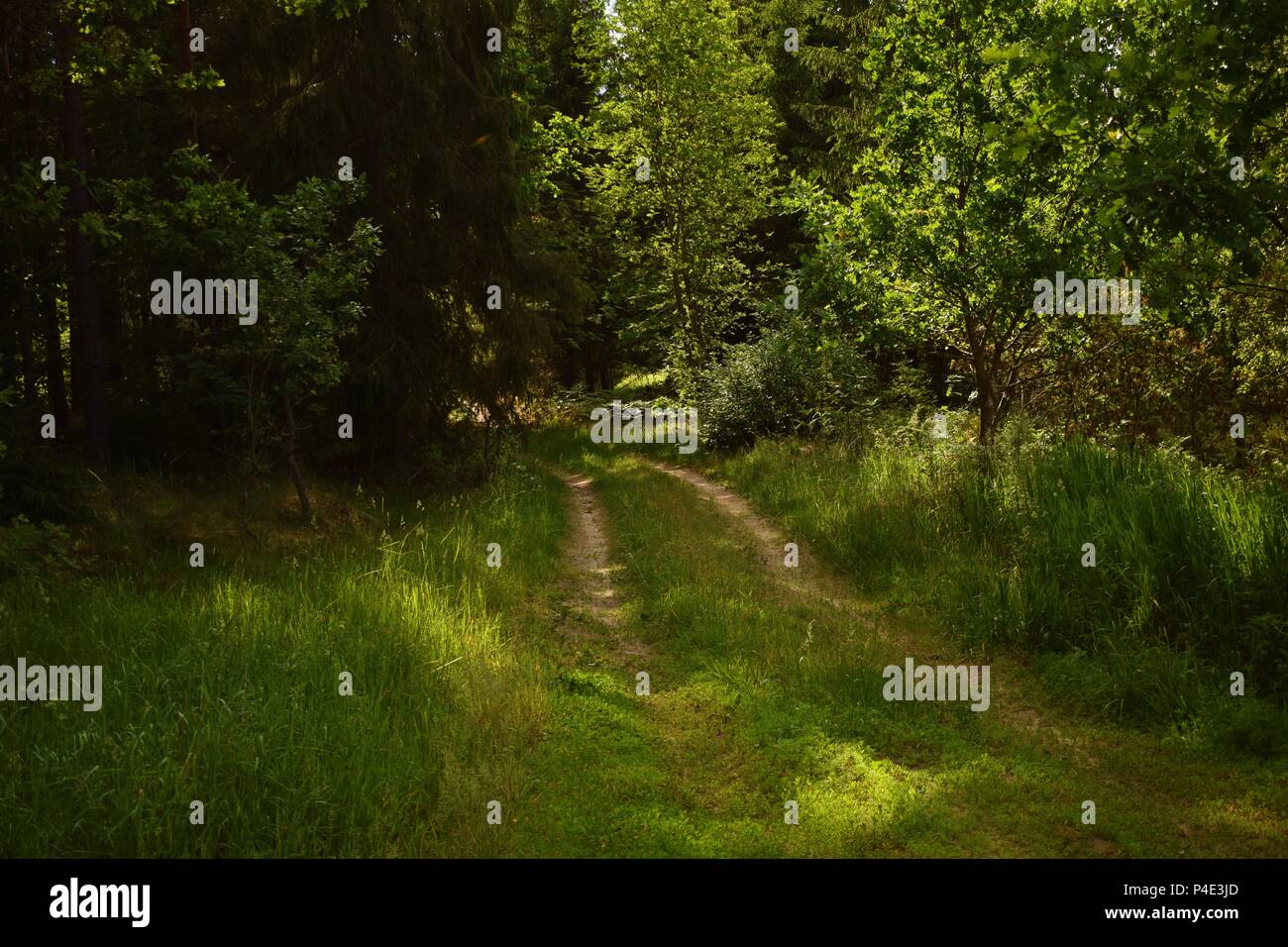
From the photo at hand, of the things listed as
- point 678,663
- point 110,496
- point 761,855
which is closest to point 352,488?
point 110,496

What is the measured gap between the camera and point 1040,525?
8.16 meters

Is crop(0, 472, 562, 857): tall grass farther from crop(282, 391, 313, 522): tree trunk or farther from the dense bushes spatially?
the dense bushes

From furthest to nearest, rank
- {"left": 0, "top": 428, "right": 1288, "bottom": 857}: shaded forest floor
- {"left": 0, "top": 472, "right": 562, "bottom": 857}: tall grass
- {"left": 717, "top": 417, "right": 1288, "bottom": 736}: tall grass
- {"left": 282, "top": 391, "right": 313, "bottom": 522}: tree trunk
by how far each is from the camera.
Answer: {"left": 282, "top": 391, "right": 313, "bottom": 522}: tree trunk, {"left": 717, "top": 417, "right": 1288, "bottom": 736}: tall grass, {"left": 0, "top": 428, "right": 1288, "bottom": 857}: shaded forest floor, {"left": 0, "top": 472, "right": 562, "bottom": 857}: tall grass

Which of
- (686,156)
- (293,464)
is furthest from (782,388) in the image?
(293,464)

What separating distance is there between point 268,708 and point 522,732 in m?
1.70

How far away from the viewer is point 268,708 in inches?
194

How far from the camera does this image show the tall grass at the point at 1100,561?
5.96 m

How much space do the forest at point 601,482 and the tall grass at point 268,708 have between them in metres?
0.04

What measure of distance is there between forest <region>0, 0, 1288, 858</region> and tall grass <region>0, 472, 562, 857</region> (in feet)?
0.12

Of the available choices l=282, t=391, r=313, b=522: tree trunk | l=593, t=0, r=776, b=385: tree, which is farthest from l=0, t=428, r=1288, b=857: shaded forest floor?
l=593, t=0, r=776, b=385: tree

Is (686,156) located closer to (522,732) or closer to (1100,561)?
(1100,561)

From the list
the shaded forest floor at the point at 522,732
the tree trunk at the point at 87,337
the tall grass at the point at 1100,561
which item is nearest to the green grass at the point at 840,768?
the shaded forest floor at the point at 522,732

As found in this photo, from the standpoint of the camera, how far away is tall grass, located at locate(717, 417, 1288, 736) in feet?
19.6

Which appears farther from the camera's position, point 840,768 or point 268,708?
point 840,768
